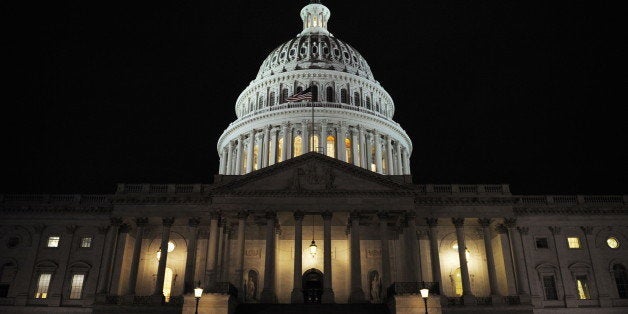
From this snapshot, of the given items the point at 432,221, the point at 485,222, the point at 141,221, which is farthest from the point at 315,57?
the point at 141,221

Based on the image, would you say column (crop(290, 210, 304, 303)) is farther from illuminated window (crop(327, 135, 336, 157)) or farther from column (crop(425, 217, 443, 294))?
illuminated window (crop(327, 135, 336, 157))

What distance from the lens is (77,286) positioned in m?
47.2

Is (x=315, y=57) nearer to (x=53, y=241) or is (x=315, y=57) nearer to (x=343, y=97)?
(x=343, y=97)

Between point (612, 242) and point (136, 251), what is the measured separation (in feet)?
143

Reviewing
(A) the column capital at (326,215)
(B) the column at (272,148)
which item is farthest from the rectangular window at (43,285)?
(B) the column at (272,148)

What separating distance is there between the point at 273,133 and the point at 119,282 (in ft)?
91.5

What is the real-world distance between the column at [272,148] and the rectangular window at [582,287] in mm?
35049

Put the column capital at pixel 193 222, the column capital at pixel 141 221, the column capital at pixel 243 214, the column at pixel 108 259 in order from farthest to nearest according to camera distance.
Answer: the column capital at pixel 141 221 → the column capital at pixel 193 222 → the column at pixel 108 259 → the column capital at pixel 243 214

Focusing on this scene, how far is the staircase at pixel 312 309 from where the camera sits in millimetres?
36156

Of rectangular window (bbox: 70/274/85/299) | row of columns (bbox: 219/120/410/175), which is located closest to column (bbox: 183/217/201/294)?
rectangular window (bbox: 70/274/85/299)

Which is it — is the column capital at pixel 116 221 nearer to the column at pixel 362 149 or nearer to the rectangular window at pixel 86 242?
the rectangular window at pixel 86 242

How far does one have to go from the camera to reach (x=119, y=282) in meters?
44.9

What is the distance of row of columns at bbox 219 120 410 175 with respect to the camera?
64.0m

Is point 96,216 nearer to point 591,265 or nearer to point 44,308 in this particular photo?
point 44,308
